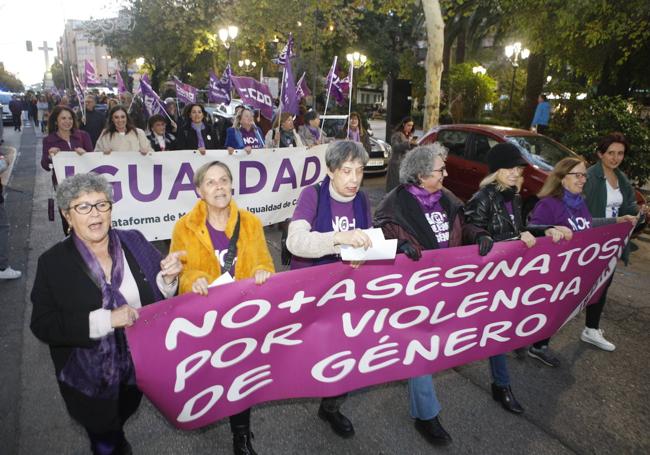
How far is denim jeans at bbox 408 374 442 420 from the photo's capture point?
285cm

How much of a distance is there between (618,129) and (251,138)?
6775 millimetres

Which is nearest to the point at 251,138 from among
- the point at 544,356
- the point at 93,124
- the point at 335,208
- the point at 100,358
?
the point at 93,124

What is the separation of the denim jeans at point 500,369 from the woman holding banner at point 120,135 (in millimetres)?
4764

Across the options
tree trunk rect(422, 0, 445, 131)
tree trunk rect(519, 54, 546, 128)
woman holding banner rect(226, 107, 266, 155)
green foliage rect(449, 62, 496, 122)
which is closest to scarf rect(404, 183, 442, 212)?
woman holding banner rect(226, 107, 266, 155)

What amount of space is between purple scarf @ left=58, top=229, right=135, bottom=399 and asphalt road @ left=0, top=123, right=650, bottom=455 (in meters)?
0.95

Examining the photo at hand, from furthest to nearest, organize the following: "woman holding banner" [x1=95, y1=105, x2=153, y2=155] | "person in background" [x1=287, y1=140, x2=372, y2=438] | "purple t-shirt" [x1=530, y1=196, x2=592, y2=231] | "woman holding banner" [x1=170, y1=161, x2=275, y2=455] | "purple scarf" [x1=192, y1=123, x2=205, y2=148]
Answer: "purple scarf" [x1=192, y1=123, x2=205, y2=148]
"woman holding banner" [x1=95, y1=105, x2=153, y2=155]
"purple t-shirt" [x1=530, y1=196, x2=592, y2=231]
"person in background" [x1=287, y1=140, x2=372, y2=438]
"woman holding banner" [x1=170, y1=161, x2=275, y2=455]

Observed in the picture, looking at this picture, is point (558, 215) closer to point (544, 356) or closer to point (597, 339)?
point (544, 356)

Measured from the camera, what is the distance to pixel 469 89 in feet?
73.0

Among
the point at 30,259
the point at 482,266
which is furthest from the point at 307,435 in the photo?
the point at 30,259

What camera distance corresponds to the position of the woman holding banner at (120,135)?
5.91 m

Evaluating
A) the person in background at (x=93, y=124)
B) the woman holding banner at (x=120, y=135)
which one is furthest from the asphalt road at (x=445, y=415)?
the person in background at (x=93, y=124)

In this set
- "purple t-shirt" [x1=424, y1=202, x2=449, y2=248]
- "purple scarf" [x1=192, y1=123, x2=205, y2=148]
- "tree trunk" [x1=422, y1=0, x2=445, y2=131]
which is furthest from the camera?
"tree trunk" [x1=422, y1=0, x2=445, y2=131]

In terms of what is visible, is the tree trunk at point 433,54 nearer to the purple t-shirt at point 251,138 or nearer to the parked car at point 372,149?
the parked car at point 372,149

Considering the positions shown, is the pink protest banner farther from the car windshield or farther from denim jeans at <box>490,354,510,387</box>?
the car windshield
